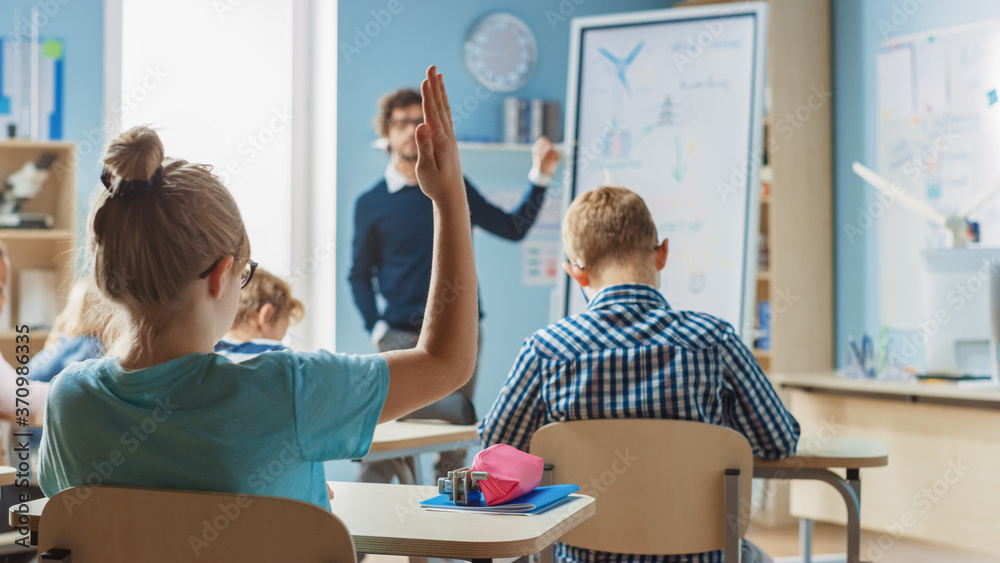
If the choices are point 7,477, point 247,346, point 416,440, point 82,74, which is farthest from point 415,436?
point 82,74

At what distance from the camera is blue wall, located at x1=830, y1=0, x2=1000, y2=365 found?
4.14 meters

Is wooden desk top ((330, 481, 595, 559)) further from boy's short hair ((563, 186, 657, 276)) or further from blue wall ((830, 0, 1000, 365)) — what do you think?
blue wall ((830, 0, 1000, 365))

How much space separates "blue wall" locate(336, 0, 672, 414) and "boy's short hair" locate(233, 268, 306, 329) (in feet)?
6.21

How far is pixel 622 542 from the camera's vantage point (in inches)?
64.7

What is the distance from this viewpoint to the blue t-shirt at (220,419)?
0.95m

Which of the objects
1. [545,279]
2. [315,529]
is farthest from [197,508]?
[545,279]

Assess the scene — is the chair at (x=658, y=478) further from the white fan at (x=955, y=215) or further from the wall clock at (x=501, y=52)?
the wall clock at (x=501, y=52)

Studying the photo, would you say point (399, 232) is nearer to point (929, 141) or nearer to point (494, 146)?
point (494, 146)

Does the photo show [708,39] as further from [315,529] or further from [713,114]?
[315,529]

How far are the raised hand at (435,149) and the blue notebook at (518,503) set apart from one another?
43cm

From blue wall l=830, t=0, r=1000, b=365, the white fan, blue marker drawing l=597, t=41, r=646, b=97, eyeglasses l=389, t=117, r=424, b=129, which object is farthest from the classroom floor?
eyeglasses l=389, t=117, r=424, b=129

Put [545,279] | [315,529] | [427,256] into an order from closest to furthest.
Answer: [315,529], [427,256], [545,279]

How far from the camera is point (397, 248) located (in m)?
3.65

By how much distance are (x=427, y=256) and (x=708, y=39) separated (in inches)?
53.4
